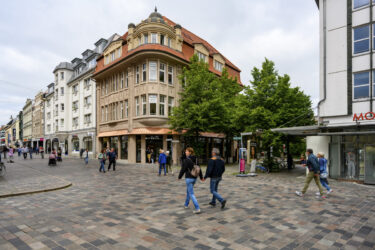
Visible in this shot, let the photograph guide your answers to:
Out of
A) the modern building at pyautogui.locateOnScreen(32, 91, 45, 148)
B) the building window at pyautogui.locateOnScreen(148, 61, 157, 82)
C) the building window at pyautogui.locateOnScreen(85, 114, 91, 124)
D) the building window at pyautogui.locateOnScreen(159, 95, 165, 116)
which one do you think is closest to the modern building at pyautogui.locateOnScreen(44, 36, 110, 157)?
the building window at pyautogui.locateOnScreen(85, 114, 91, 124)

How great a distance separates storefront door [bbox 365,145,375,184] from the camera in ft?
39.9

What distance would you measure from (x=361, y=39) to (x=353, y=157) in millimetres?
6966

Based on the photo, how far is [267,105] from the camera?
58.4 feet

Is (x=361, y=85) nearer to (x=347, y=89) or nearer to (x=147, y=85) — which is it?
(x=347, y=89)

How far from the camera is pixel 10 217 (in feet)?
18.9

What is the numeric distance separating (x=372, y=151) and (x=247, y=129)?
759cm

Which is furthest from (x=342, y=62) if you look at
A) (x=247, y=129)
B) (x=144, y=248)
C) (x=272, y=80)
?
(x=144, y=248)

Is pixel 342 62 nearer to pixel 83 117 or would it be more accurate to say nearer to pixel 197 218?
pixel 197 218

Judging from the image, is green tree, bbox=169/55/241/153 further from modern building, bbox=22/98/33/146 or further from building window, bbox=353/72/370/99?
modern building, bbox=22/98/33/146

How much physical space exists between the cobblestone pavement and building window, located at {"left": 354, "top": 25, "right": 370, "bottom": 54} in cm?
963

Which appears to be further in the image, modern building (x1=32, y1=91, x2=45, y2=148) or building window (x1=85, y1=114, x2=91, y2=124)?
modern building (x1=32, y1=91, x2=45, y2=148)

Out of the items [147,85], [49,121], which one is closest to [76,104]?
[49,121]

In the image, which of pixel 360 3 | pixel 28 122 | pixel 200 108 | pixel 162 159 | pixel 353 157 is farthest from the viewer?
pixel 28 122

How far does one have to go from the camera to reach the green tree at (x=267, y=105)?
55.8 ft
